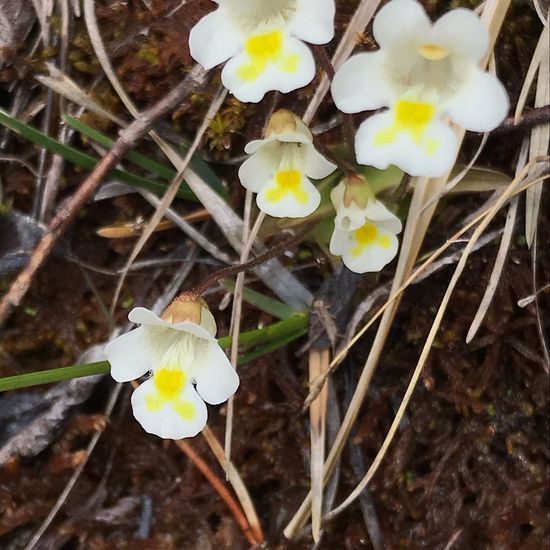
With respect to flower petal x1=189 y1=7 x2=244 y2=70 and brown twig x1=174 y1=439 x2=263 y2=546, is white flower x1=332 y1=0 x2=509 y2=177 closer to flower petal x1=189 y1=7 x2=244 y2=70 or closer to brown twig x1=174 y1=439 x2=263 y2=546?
flower petal x1=189 y1=7 x2=244 y2=70

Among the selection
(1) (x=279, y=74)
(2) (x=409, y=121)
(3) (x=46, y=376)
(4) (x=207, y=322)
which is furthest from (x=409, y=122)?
(3) (x=46, y=376)

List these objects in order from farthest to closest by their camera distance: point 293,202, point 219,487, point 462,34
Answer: point 219,487 → point 293,202 → point 462,34

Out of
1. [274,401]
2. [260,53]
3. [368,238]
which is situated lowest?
[274,401]

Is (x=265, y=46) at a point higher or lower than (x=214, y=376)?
higher

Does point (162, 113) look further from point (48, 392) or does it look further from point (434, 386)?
point (434, 386)

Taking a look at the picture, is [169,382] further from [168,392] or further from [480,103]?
[480,103]

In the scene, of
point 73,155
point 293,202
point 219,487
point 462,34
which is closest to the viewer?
point 462,34

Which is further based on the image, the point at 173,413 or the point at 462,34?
the point at 173,413

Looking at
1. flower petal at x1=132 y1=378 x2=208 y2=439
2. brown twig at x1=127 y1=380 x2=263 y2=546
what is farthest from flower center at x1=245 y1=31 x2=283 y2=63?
brown twig at x1=127 y1=380 x2=263 y2=546
